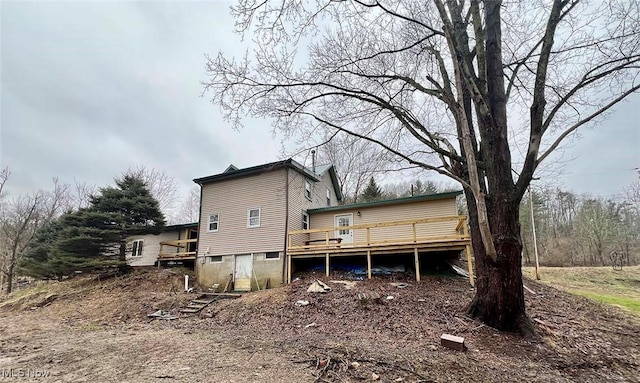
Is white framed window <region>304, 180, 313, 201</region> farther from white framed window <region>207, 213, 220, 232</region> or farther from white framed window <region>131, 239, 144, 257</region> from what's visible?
white framed window <region>131, 239, 144, 257</region>

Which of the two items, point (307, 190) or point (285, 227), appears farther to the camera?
point (307, 190)

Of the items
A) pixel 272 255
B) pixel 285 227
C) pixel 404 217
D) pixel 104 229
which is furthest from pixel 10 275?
pixel 404 217

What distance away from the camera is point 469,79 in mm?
5699

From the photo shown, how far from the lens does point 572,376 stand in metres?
3.83

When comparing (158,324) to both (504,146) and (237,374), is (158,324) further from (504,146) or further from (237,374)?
(504,146)

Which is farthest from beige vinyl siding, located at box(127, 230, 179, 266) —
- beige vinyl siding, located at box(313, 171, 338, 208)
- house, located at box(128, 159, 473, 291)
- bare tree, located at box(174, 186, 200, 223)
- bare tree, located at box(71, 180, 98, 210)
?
bare tree, located at box(174, 186, 200, 223)

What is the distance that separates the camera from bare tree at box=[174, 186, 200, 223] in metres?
37.5

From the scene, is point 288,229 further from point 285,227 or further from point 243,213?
point 243,213

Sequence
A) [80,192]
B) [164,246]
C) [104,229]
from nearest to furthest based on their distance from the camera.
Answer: [104,229]
[164,246]
[80,192]

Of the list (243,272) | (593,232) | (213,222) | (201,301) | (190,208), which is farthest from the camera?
(190,208)

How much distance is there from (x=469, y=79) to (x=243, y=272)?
38.3 ft

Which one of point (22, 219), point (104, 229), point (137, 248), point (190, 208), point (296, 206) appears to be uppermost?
point (190, 208)

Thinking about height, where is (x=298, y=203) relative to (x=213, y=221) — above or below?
above

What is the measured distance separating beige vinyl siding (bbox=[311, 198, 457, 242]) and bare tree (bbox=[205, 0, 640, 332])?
17.4 feet
